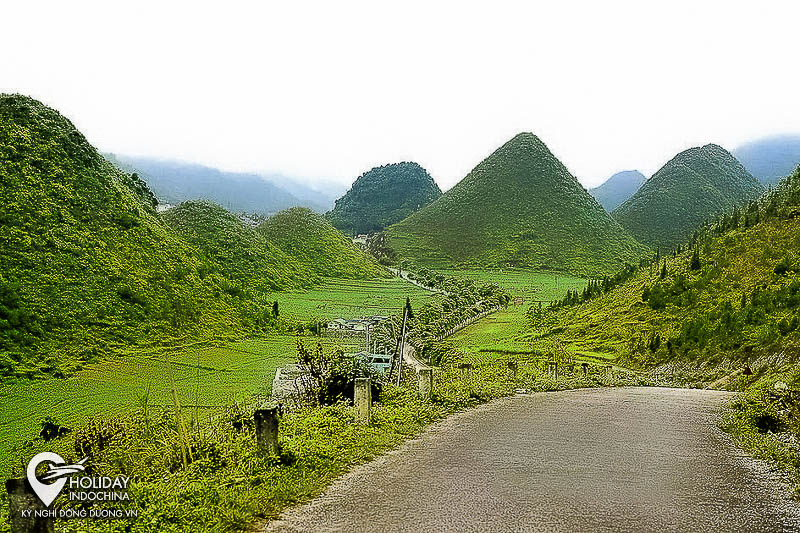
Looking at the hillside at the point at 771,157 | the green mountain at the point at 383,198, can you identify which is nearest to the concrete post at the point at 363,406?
the green mountain at the point at 383,198

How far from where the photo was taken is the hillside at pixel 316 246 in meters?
59.5

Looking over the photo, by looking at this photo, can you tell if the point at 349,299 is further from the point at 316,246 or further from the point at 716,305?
the point at 716,305

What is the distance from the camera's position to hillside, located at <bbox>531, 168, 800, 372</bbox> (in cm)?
1878

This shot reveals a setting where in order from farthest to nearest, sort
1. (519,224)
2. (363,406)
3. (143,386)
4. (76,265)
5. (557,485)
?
(519,224) → (76,265) → (143,386) → (363,406) → (557,485)

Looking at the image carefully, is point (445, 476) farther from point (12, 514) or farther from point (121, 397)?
point (121, 397)

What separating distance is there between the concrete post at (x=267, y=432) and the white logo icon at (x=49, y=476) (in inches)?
60.1

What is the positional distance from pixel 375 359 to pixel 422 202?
113 m

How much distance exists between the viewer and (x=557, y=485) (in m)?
5.54

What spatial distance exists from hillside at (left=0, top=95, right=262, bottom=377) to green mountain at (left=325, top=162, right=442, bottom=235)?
280 feet

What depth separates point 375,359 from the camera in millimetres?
18359

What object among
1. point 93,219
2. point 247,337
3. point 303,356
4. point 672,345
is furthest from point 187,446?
point 93,219

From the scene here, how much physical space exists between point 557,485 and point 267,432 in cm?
259

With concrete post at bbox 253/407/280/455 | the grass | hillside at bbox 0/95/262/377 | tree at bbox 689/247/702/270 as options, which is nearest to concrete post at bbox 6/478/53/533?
concrete post at bbox 253/407/280/455

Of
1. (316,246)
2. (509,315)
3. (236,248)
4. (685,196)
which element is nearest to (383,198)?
→ (685,196)
